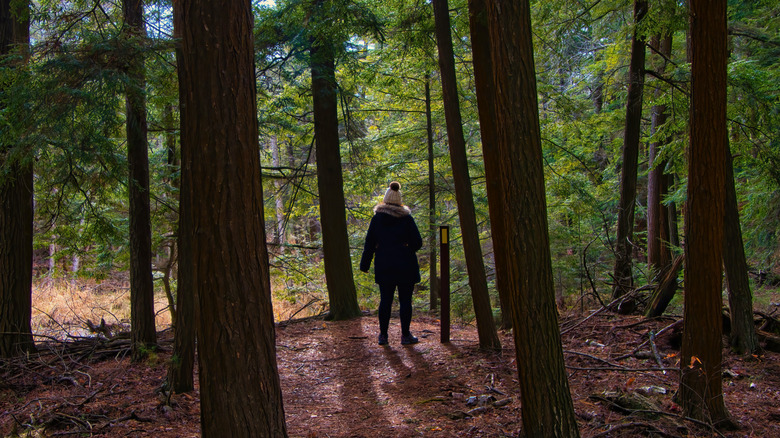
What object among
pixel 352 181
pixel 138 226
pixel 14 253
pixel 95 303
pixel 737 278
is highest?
pixel 352 181

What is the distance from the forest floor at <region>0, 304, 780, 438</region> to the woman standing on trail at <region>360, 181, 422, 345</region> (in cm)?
84

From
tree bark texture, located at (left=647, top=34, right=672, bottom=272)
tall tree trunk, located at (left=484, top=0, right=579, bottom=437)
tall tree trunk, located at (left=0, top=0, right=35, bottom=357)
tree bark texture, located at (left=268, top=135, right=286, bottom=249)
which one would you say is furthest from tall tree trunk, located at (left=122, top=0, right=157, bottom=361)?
tree bark texture, located at (left=647, top=34, right=672, bottom=272)

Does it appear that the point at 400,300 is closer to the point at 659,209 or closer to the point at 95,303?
the point at 659,209

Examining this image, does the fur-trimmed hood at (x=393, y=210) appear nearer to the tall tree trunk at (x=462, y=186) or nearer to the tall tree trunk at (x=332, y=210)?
the tall tree trunk at (x=462, y=186)

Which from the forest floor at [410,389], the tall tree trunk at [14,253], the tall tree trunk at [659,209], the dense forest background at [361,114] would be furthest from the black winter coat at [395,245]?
the tall tree trunk at [659,209]

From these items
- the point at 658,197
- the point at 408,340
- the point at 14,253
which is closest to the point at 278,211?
the point at 408,340

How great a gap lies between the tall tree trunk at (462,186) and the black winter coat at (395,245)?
0.81 meters

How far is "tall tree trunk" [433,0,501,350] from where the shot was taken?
670cm

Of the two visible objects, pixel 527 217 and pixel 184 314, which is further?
pixel 184 314

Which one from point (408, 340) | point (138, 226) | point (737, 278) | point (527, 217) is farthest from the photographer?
point (408, 340)

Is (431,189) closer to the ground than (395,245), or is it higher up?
higher up

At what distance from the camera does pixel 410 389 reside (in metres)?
5.70

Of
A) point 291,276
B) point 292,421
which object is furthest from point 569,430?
point 291,276

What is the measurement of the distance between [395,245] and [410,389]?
2.18 m
